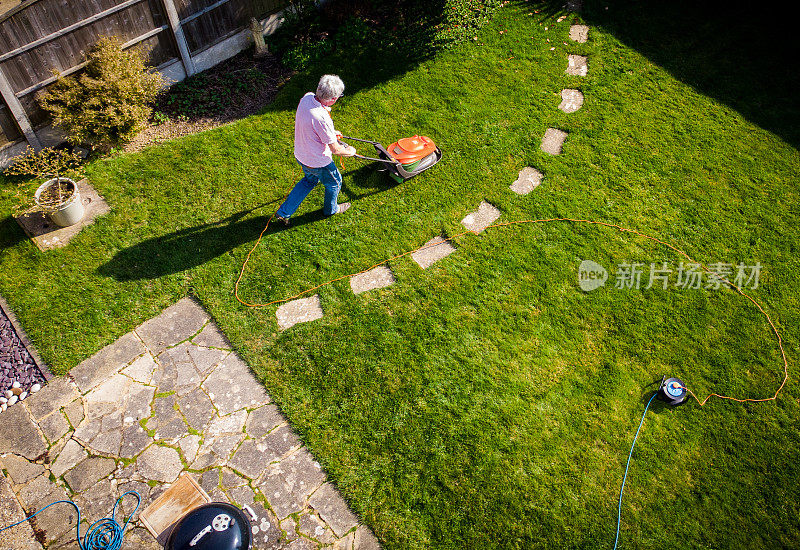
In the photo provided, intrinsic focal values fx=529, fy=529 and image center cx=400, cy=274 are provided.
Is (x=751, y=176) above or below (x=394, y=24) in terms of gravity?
below

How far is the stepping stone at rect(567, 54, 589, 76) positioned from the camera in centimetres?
826

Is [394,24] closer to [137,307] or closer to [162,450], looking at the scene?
[137,307]

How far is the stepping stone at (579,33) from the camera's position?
8.70m

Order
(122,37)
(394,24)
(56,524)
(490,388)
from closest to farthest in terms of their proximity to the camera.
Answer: (56,524) < (490,388) < (122,37) < (394,24)

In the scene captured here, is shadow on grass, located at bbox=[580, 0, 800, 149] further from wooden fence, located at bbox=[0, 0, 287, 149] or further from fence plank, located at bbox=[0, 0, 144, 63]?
fence plank, located at bbox=[0, 0, 144, 63]

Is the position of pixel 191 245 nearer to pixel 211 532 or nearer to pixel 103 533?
pixel 103 533

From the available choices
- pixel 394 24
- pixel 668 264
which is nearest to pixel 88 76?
pixel 394 24

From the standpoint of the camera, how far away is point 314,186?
618 cm

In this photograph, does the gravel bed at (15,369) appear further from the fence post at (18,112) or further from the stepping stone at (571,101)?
the stepping stone at (571,101)

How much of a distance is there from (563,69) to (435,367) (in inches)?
215

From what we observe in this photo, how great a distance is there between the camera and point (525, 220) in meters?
6.62

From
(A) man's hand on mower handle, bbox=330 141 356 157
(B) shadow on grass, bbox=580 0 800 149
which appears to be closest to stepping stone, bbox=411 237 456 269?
(A) man's hand on mower handle, bbox=330 141 356 157

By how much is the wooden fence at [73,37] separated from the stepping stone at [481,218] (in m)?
4.76

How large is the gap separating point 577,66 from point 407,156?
3.68 m
